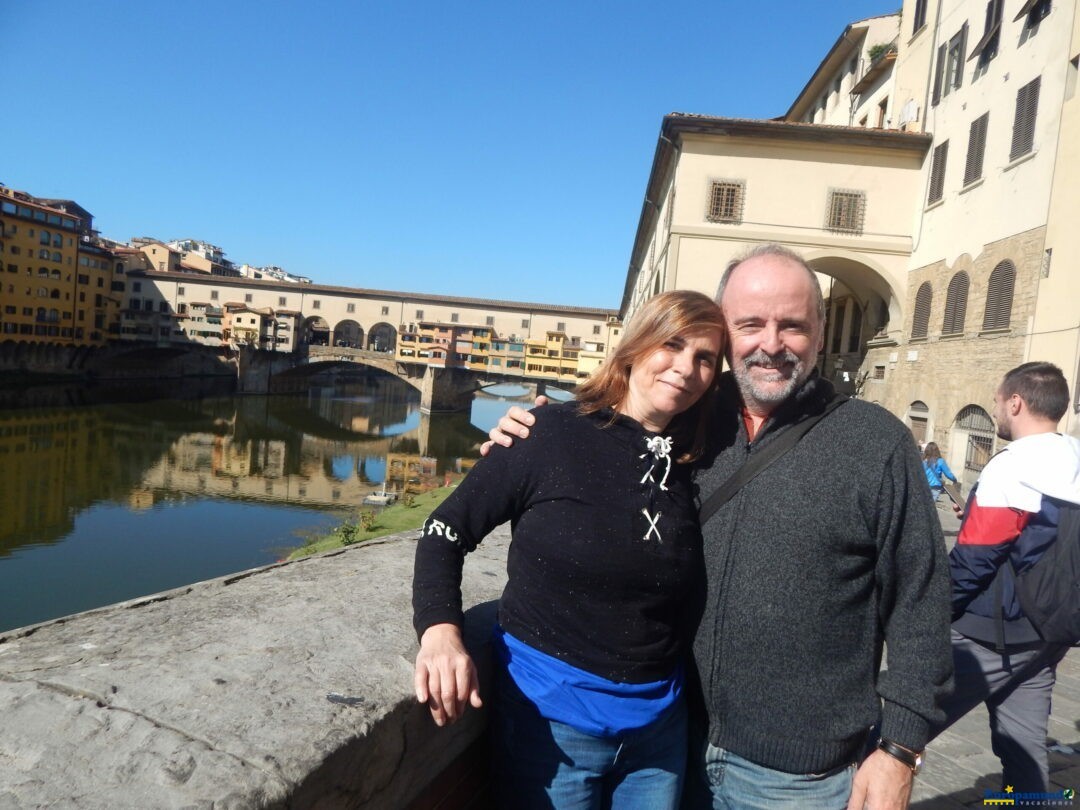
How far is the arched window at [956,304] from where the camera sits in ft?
45.8

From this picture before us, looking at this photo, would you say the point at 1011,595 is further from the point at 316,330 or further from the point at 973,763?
the point at 316,330

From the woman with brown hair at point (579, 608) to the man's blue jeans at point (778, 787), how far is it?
133mm

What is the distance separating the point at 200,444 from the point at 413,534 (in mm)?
28456

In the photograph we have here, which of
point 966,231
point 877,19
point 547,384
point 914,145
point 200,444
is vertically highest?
point 877,19

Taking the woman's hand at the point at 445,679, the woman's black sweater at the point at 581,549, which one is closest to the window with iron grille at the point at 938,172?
the woman's black sweater at the point at 581,549

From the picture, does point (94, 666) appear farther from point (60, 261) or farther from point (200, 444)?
point (60, 261)

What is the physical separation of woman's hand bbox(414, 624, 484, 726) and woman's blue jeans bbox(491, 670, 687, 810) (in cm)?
17

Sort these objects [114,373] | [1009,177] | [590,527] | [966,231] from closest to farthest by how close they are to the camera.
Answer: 1. [590,527]
2. [1009,177]
3. [966,231]
4. [114,373]

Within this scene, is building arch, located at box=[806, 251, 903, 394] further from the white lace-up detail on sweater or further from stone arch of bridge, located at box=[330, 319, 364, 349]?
stone arch of bridge, located at box=[330, 319, 364, 349]

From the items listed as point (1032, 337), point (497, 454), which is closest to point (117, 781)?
point (497, 454)

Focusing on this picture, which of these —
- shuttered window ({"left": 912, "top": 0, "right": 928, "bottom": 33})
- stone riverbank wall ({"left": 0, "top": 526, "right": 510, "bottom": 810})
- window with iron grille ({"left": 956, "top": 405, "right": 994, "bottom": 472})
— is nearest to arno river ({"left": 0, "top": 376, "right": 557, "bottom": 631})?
stone riverbank wall ({"left": 0, "top": 526, "right": 510, "bottom": 810})

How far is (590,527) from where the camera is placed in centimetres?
129

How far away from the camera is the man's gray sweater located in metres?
1.34

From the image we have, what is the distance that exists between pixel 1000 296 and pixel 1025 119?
318 cm
